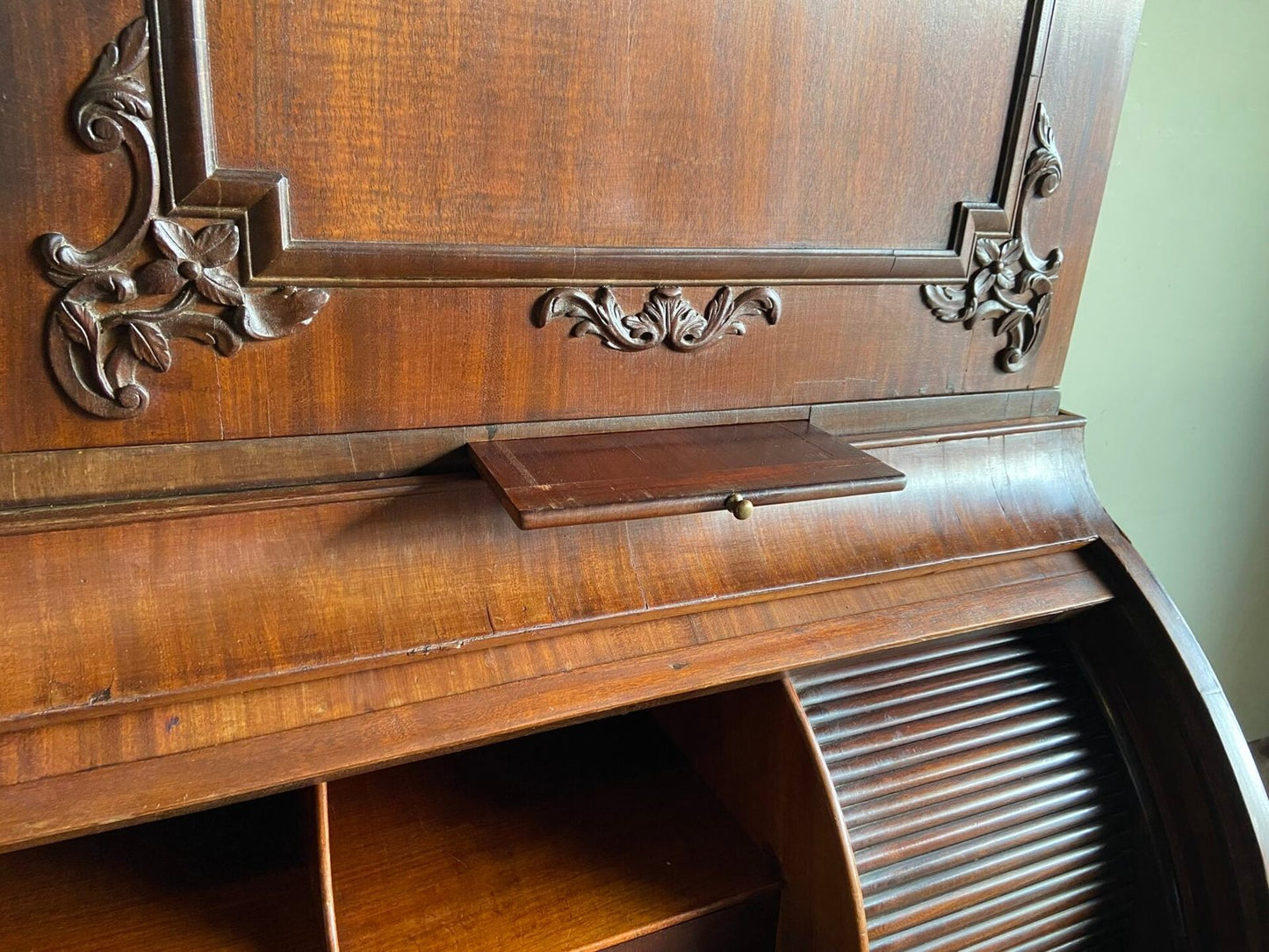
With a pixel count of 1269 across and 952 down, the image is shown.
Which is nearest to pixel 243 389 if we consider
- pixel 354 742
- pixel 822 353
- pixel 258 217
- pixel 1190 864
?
pixel 258 217

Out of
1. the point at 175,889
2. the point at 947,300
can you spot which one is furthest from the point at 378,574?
the point at 947,300

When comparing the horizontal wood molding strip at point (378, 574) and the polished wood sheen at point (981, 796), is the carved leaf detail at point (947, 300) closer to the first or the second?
the horizontal wood molding strip at point (378, 574)

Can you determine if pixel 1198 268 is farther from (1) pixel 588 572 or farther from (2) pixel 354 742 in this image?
(2) pixel 354 742

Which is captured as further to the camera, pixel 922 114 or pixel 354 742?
pixel 922 114

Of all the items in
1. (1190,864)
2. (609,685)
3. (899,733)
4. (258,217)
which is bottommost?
(1190,864)

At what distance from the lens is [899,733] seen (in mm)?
804

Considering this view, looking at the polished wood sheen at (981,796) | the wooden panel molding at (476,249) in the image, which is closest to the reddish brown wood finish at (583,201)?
the wooden panel molding at (476,249)

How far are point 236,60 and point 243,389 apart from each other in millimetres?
196

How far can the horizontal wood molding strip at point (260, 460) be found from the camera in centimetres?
56

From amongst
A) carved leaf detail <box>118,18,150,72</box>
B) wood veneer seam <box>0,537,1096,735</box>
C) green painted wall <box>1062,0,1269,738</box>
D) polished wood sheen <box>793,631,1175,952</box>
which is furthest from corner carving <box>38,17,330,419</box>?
green painted wall <box>1062,0,1269,738</box>

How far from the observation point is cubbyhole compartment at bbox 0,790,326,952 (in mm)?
655

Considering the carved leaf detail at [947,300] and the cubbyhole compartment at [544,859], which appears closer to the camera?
the cubbyhole compartment at [544,859]

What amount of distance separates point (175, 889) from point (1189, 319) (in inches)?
56.0

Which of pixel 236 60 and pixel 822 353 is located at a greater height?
pixel 236 60
